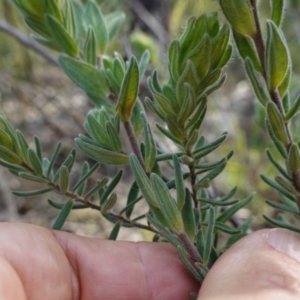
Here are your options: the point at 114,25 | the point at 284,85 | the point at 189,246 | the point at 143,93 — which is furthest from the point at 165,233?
the point at 143,93

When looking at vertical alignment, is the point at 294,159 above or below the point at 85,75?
below

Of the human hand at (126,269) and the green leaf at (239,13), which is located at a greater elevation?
the green leaf at (239,13)

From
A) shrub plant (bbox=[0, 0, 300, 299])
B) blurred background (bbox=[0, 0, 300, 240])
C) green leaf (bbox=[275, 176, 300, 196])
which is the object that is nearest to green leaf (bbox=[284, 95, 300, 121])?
shrub plant (bbox=[0, 0, 300, 299])

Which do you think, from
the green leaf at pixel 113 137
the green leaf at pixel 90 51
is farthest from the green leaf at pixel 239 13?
the green leaf at pixel 90 51

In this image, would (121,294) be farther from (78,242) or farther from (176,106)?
(176,106)

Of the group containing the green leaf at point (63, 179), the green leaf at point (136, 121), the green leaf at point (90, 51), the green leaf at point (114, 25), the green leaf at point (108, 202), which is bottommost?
the green leaf at point (108, 202)

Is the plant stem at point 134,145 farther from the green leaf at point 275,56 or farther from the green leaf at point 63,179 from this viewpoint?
the green leaf at point 275,56

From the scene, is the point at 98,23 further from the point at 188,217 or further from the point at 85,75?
the point at 188,217
